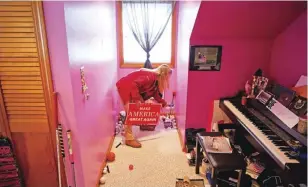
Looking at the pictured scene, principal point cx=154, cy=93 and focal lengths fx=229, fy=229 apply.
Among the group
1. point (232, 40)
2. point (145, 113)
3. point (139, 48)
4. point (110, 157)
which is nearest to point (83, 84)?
point (145, 113)

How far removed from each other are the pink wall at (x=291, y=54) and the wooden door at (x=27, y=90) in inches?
87.0

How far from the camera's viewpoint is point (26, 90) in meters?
1.70

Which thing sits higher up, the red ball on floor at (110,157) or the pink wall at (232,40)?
the pink wall at (232,40)

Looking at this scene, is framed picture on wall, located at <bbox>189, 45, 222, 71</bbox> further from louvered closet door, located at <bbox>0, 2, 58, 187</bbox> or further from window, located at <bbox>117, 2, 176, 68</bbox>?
louvered closet door, located at <bbox>0, 2, 58, 187</bbox>

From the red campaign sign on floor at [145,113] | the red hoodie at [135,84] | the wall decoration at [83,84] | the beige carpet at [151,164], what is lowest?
the beige carpet at [151,164]

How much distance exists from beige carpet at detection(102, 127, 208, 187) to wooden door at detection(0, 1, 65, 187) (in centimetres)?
86

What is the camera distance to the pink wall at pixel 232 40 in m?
2.12

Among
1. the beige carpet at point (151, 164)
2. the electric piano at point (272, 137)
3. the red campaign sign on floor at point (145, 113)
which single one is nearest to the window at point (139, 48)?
the beige carpet at point (151, 164)

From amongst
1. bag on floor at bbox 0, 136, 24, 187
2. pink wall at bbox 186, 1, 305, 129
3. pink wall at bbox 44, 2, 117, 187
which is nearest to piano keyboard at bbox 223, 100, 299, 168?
pink wall at bbox 186, 1, 305, 129

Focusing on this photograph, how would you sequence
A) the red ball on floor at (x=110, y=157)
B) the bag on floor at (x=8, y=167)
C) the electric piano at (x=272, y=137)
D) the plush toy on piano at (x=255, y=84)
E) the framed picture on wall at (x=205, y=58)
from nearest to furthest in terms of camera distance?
the electric piano at (x=272, y=137) → the bag on floor at (x=8, y=167) → the plush toy on piano at (x=255, y=84) → the framed picture on wall at (x=205, y=58) → the red ball on floor at (x=110, y=157)

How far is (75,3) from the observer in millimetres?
1766

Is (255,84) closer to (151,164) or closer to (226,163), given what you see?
(226,163)

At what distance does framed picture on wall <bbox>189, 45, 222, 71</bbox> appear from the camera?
8.77ft

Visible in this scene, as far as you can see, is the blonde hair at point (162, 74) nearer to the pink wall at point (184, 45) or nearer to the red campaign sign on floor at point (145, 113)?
the pink wall at point (184, 45)
